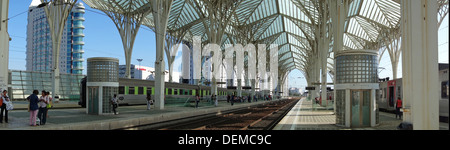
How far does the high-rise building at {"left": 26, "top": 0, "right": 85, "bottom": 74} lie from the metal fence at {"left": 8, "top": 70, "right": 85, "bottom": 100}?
58693 millimetres

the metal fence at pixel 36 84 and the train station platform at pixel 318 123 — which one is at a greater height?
the metal fence at pixel 36 84

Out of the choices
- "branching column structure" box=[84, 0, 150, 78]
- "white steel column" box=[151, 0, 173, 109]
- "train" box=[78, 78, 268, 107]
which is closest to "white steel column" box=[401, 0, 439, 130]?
"white steel column" box=[151, 0, 173, 109]

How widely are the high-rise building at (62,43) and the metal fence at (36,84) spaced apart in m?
58.7

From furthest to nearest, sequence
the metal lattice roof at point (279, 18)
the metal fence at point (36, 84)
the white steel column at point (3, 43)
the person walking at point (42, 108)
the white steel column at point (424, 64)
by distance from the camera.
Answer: the metal lattice roof at point (279, 18) < the metal fence at point (36, 84) < the white steel column at point (3, 43) < the person walking at point (42, 108) < the white steel column at point (424, 64)

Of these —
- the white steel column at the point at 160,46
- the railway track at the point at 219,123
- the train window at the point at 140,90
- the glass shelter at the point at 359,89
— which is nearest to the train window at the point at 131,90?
the train window at the point at 140,90

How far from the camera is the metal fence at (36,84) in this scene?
36094 millimetres

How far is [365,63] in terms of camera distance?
14086mm

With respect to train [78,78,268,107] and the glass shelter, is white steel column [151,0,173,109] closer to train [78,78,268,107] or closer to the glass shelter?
train [78,78,268,107]

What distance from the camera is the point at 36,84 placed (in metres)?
38.5

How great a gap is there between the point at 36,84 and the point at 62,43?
8454cm

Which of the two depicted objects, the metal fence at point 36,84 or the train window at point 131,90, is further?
the metal fence at point 36,84

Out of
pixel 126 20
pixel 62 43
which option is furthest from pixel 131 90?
pixel 62 43

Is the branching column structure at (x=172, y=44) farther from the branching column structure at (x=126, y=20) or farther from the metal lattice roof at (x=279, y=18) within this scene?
the branching column structure at (x=126, y=20)
